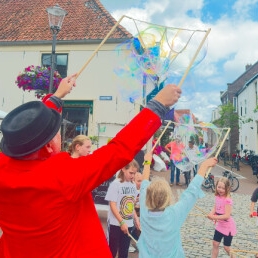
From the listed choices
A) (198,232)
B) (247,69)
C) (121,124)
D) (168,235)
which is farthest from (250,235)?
(247,69)

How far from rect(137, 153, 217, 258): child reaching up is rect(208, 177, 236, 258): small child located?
182 centimetres

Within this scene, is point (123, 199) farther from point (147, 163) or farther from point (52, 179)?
point (52, 179)

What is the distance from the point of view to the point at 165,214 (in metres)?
2.97

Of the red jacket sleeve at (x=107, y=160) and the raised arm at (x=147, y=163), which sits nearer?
the red jacket sleeve at (x=107, y=160)

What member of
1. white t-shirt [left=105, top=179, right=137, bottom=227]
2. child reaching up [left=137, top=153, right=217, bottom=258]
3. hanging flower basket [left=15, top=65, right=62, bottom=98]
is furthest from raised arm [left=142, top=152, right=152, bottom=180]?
hanging flower basket [left=15, top=65, right=62, bottom=98]

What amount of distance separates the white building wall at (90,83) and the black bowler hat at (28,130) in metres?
13.3

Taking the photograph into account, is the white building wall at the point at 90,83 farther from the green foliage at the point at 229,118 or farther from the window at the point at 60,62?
the green foliage at the point at 229,118

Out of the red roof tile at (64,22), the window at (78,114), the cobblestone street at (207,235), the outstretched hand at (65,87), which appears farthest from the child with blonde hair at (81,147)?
the red roof tile at (64,22)

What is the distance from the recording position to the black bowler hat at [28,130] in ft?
4.66

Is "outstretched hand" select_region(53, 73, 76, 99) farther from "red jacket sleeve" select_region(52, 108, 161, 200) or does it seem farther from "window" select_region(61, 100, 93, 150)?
"window" select_region(61, 100, 93, 150)

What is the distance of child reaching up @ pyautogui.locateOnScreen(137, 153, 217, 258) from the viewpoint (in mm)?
2919

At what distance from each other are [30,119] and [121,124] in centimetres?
1422

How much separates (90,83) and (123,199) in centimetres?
1250

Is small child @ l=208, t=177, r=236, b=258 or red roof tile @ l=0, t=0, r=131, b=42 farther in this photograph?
red roof tile @ l=0, t=0, r=131, b=42
